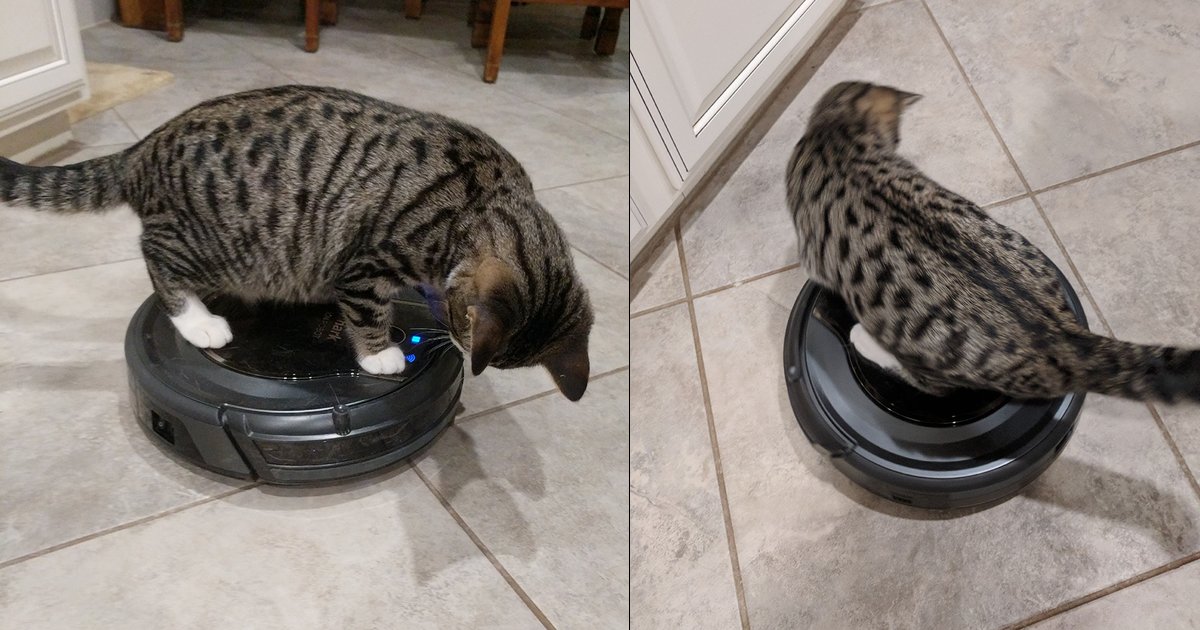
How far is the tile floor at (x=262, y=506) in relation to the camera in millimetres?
962

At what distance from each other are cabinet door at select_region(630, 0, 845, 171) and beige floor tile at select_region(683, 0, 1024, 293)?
68 millimetres

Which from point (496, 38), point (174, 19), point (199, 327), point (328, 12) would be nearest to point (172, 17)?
point (174, 19)

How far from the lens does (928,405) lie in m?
1.18

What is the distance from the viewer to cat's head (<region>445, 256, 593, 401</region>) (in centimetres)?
96

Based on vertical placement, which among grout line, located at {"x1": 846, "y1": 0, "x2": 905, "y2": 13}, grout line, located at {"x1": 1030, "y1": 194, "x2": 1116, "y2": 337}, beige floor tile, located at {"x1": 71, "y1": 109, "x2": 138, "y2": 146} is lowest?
beige floor tile, located at {"x1": 71, "y1": 109, "x2": 138, "y2": 146}

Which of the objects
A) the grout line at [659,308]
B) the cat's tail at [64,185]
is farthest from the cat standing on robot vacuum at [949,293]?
the cat's tail at [64,185]

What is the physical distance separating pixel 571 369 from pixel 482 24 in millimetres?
1800

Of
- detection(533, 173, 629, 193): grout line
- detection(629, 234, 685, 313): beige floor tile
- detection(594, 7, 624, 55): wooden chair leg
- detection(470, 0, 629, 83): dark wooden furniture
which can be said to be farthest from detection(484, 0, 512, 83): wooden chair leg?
detection(629, 234, 685, 313): beige floor tile

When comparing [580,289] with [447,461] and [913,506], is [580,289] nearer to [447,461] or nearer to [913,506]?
[447,461]

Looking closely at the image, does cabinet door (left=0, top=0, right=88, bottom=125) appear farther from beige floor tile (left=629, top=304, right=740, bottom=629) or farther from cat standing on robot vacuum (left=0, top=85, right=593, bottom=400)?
beige floor tile (left=629, top=304, right=740, bottom=629)

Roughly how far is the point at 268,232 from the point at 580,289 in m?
0.42

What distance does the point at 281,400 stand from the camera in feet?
3.45

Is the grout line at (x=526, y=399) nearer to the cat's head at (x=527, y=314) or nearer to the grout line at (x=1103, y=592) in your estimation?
the cat's head at (x=527, y=314)

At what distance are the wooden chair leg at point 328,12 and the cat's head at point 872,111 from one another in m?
1.69
